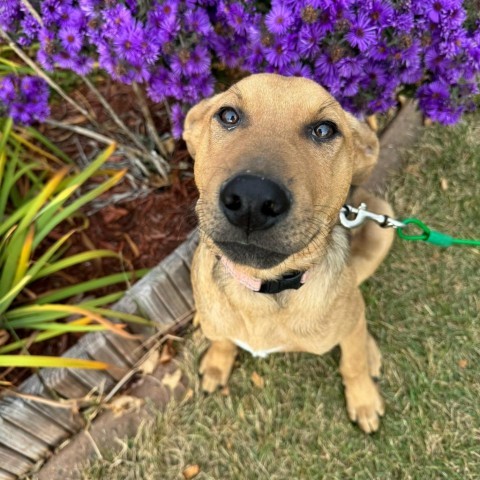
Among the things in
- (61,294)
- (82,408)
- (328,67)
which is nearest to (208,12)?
(328,67)

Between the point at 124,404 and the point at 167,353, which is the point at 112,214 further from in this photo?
the point at 124,404

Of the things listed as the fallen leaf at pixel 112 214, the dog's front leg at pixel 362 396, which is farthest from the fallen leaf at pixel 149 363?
the dog's front leg at pixel 362 396

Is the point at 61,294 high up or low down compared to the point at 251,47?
down

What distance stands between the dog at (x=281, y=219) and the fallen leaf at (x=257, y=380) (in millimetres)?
582

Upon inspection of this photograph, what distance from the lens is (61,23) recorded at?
7.70 feet

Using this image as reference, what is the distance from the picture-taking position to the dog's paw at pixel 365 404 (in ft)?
9.90

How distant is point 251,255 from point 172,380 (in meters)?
1.81

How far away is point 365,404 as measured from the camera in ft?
9.95

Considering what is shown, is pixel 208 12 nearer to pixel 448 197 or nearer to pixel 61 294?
pixel 61 294

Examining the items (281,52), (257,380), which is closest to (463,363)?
(257,380)

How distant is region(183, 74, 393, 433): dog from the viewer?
168 centimetres

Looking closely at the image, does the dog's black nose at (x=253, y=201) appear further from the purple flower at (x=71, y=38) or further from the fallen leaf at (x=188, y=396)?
the fallen leaf at (x=188, y=396)

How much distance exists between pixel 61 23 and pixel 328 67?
1278 mm

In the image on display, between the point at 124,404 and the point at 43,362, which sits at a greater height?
the point at 43,362
